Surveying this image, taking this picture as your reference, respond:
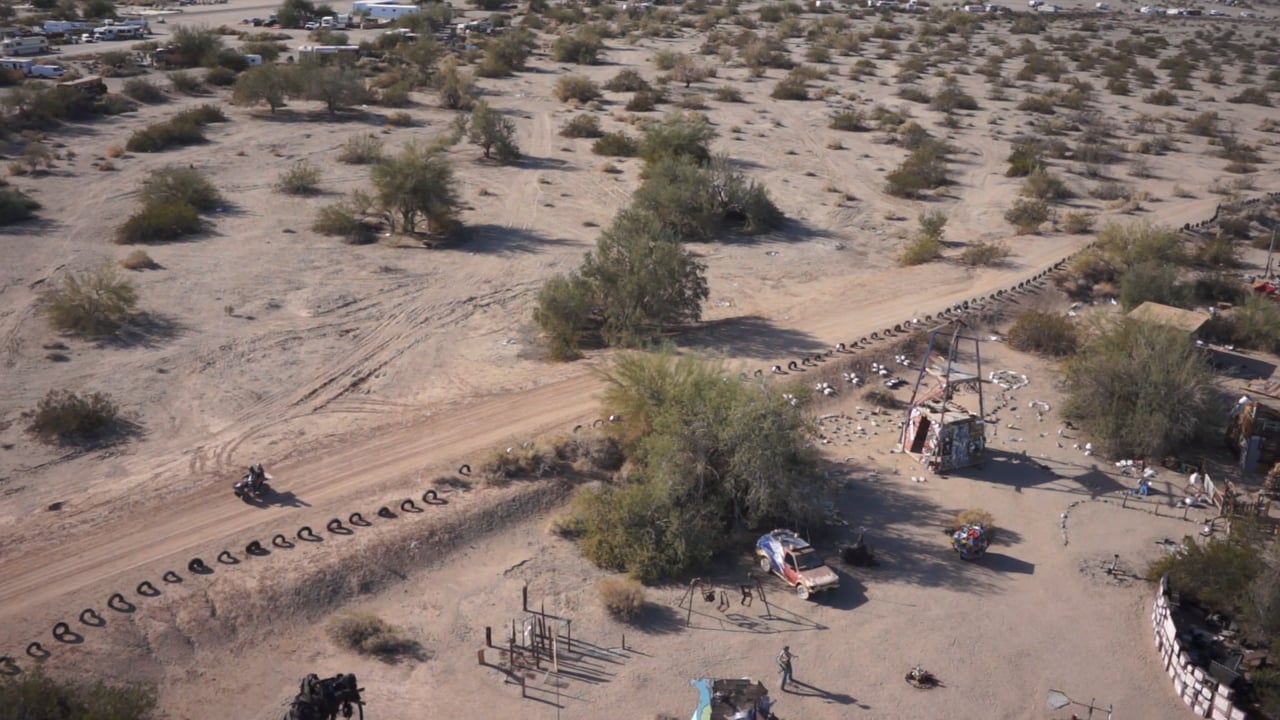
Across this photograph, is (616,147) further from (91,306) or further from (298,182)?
(91,306)

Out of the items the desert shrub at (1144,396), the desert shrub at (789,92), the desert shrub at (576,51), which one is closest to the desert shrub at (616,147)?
the desert shrub at (789,92)

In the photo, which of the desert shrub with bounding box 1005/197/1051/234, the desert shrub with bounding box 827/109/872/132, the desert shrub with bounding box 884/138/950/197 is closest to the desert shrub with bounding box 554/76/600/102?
the desert shrub with bounding box 827/109/872/132

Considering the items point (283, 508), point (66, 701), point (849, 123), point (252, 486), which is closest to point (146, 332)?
point (252, 486)

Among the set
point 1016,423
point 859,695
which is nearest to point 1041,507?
point 1016,423

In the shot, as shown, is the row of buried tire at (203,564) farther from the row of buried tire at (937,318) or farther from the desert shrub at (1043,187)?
the desert shrub at (1043,187)

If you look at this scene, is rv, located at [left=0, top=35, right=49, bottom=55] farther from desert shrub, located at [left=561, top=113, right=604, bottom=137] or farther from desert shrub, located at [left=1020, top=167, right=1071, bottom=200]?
desert shrub, located at [left=1020, top=167, right=1071, bottom=200]
